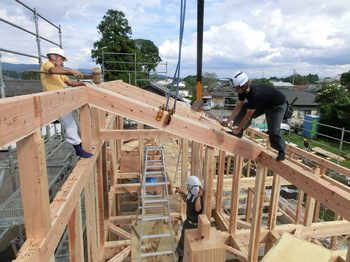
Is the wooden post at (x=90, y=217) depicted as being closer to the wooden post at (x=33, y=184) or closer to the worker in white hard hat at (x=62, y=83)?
the worker in white hard hat at (x=62, y=83)

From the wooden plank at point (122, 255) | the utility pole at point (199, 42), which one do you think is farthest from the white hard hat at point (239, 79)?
the wooden plank at point (122, 255)

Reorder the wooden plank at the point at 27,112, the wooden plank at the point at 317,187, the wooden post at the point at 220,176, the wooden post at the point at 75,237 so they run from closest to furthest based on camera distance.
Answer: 1. the wooden plank at the point at 27,112
2. the wooden plank at the point at 317,187
3. the wooden post at the point at 75,237
4. the wooden post at the point at 220,176

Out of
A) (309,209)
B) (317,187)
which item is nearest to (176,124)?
(317,187)

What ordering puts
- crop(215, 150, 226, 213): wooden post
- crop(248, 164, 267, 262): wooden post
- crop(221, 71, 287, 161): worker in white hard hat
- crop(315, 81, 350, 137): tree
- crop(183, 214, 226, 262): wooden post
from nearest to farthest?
crop(183, 214, 226, 262): wooden post < crop(221, 71, 287, 161): worker in white hard hat < crop(248, 164, 267, 262): wooden post < crop(215, 150, 226, 213): wooden post < crop(315, 81, 350, 137): tree

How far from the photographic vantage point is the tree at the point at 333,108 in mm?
22609

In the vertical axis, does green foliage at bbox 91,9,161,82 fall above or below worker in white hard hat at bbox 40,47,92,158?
above

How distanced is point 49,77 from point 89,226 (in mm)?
1912

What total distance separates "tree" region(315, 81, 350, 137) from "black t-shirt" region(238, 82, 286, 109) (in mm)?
24241

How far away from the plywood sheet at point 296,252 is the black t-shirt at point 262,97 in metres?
2.04

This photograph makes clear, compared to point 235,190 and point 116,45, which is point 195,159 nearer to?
point 235,190

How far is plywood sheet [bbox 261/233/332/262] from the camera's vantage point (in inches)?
38.3

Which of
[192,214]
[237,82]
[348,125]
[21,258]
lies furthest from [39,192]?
[348,125]

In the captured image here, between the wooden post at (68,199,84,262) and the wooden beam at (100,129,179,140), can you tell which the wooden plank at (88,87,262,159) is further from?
the wooden beam at (100,129,179,140)

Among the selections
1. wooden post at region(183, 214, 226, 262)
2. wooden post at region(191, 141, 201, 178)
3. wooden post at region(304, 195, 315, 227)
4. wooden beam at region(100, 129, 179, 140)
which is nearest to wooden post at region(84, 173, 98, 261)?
wooden beam at region(100, 129, 179, 140)
